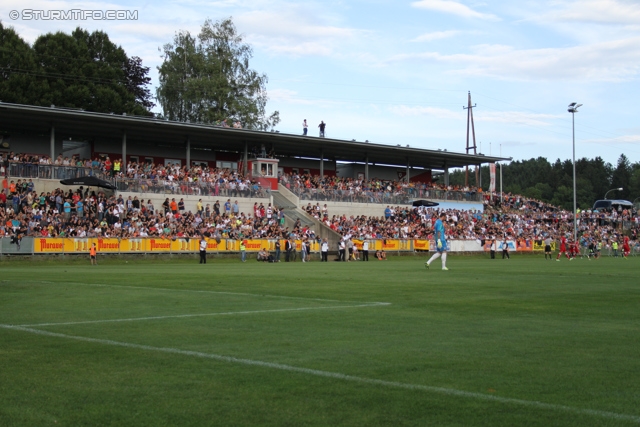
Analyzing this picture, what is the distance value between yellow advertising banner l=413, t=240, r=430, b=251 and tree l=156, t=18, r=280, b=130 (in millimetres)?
29008

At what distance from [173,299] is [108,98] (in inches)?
2420

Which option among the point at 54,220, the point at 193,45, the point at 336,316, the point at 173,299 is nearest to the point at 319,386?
the point at 336,316

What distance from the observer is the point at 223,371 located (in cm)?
729

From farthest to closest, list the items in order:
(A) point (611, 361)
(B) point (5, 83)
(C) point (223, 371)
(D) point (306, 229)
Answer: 1. (B) point (5, 83)
2. (D) point (306, 229)
3. (A) point (611, 361)
4. (C) point (223, 371)

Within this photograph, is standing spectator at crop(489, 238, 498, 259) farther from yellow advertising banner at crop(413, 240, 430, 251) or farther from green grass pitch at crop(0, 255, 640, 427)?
green grass pitch at crop(0, 255, 640, 427)

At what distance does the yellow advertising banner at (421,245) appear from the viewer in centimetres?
5712

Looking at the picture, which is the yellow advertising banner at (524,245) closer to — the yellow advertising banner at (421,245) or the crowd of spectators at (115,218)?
the yellow advertising banner at (421,245)

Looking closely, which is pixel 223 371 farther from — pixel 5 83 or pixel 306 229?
pixel 5 83

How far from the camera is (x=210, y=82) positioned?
77.1 m

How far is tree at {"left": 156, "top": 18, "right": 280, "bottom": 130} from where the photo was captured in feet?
255

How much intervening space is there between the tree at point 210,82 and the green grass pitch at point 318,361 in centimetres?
6448

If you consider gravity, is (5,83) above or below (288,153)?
above

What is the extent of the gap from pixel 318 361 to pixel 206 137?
55193 millimetres

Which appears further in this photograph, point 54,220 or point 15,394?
point 54,220
